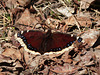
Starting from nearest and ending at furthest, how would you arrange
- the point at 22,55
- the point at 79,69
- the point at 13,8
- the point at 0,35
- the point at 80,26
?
the point at 79,69 < the point at 22,55 < the point at 80,26 < the point at 0,35 < the point at 13,8

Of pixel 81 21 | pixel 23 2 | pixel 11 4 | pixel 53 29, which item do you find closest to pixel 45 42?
pixel 53 29

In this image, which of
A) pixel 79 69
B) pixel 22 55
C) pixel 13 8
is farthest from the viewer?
pixel 13 8

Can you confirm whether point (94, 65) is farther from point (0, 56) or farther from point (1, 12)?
point (1, 12)

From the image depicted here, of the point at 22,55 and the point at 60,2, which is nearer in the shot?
the point at 22,55

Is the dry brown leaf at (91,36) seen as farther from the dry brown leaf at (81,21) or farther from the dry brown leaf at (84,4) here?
the dry brown leaf at (84,4)

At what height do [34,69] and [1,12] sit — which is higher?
[1,12]

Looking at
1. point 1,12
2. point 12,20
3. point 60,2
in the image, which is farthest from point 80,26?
point 1,12

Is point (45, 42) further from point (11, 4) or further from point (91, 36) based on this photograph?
point (11, 4)
